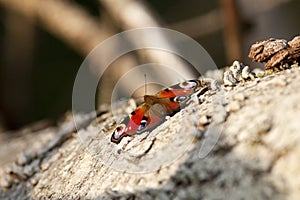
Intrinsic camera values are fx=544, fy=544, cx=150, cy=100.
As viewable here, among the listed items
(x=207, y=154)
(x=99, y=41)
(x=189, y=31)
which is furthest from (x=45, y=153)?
(x=189, y=31)

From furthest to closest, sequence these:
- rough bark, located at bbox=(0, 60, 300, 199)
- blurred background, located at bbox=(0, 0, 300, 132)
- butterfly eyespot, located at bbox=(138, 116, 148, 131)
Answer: blurred background, located at bbox=(0, 0, 300, 132) < butterfly eyespot, located at bbox=(138, 116, 148, 131) < rough bark, located at bbox=(0, 60, 300, 199)

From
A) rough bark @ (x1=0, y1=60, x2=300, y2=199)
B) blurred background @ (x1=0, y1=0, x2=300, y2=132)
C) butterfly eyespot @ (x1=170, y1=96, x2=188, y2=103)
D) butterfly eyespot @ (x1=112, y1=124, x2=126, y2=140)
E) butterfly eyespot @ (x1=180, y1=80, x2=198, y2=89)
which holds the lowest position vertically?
rough bark @ (x1=0, y1=60, x2=300, y2=199)

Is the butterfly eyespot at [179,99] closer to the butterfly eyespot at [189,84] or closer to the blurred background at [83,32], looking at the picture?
the butterfly eyespot at [189,84]

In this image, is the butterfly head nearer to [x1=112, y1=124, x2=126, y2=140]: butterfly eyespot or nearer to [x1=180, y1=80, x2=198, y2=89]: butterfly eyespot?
[x1=112, y1=124, x2=126, y2=140]: butterfly eyespot

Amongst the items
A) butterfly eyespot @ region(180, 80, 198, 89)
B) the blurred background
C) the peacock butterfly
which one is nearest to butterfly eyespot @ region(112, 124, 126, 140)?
the peacock butterfly

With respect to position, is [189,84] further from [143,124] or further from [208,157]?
[208,157]

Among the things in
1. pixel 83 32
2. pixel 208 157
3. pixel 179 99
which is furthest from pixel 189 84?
pixel 83 32

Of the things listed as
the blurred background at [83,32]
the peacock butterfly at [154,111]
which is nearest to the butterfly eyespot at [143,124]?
the peacock butterfly at [154,111]
